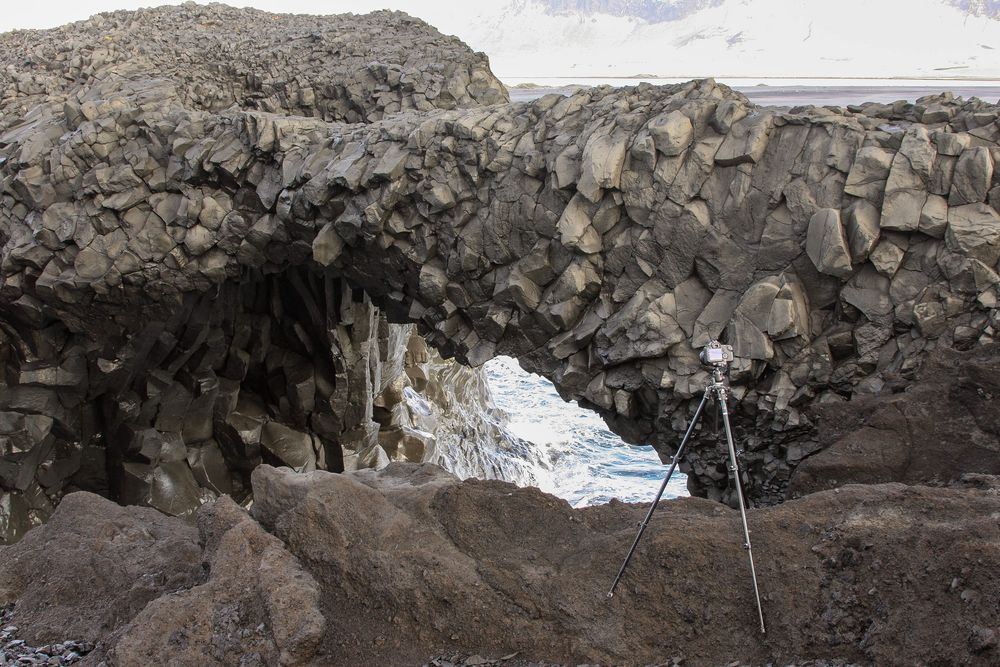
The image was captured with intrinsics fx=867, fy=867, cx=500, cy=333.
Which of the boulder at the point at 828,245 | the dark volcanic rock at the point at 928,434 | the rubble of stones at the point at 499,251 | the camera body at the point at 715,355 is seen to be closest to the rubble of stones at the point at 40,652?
the camera body at the point at 715,355

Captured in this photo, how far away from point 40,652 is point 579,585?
10.7 feet

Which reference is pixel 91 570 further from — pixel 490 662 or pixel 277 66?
pixel 277 66

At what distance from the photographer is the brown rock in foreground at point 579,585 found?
4059 millimetres

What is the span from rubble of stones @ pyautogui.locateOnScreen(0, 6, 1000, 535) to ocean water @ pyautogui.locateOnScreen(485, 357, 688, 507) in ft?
26.9

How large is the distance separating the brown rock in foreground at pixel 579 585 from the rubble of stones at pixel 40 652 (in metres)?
0.13

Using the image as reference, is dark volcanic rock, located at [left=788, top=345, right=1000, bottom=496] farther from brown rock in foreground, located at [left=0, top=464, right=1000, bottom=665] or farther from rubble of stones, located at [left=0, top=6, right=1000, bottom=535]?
brown rock in foreground, located at [left=0, top=464, right=1000, bottom=665]

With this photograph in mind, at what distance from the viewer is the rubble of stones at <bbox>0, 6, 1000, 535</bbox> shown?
7.26m

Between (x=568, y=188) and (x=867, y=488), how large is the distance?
4.56 metres

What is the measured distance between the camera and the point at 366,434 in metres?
17.0

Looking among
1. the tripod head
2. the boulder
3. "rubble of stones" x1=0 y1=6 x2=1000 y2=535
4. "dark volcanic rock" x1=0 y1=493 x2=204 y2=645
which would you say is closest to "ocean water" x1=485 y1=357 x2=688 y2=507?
"rubble of stones" x1=0 y1=6 x2=1000 y2=535

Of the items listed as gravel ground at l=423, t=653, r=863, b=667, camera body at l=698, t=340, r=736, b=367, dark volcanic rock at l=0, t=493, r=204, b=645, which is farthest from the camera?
dark volcanic rock at l=0, t=493, r=204, b=645

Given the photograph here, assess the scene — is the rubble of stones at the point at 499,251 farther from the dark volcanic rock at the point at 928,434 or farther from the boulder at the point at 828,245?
the dark volcanic rock at the point at 928,434

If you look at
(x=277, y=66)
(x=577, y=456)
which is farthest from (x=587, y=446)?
(x=277, y=66)

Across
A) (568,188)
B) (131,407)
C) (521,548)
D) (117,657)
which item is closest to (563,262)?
(568,188)
